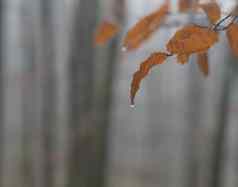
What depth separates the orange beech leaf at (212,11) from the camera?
0.66m

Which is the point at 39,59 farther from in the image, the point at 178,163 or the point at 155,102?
the point at 155,102

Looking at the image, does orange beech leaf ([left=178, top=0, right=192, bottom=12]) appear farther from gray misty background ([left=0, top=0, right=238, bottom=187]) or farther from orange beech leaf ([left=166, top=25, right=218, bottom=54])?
orange beech leaf ([left=166, top=25, right=218, bottom=54])

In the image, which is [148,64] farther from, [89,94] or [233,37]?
[89,94]

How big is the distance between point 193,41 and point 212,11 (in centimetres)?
14

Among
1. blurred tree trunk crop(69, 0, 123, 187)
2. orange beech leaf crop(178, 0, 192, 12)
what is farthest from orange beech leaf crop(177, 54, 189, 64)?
blurred tree trunk crop(69, 0, 123, 187)

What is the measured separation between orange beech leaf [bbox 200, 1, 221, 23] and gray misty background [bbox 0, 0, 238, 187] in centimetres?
16

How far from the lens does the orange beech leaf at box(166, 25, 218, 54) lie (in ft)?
1.81

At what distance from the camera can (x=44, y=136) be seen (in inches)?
164

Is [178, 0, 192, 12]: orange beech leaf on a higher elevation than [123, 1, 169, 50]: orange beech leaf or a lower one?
higher

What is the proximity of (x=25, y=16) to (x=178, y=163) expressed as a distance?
10.9ft

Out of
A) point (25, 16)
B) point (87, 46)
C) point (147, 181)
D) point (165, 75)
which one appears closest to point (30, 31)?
point (25, 16)

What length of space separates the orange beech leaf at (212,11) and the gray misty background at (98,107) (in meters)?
0.16

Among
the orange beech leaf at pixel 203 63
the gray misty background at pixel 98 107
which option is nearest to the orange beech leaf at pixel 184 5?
the gray misty background at pixel 98 107

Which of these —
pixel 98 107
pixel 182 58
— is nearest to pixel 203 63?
pixel 182 58
